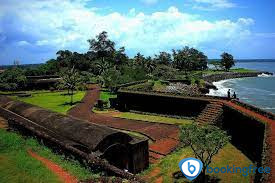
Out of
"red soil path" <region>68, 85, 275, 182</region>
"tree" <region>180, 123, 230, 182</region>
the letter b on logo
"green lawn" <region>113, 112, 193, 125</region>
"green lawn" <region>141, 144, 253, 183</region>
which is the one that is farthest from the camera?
"green lawn" <region>113, 112, 193, 125</region>

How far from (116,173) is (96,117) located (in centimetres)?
2222

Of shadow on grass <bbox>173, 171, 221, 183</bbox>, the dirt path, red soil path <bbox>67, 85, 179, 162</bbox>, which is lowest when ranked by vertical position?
shadow on grass <bbox>173, 171, 221, 183</bbox>

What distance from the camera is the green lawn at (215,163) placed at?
679 inches

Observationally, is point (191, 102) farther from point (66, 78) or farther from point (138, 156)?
point (66, 78)

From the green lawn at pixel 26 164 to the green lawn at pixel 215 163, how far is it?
5517 millimetres

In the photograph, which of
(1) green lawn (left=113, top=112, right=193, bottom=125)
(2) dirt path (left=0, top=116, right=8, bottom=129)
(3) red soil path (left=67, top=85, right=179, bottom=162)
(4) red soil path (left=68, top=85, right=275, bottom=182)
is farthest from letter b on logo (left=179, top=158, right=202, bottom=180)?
(2) dirt path (left=0, top=116, right=8, bottom=129)

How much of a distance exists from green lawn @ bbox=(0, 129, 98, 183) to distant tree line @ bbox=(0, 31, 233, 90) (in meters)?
36.5

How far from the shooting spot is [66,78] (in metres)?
46.3

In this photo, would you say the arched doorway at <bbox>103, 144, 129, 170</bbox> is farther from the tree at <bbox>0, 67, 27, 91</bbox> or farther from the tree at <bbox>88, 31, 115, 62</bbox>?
the tree at <bbox>88, 31, 115, 62</bbox>

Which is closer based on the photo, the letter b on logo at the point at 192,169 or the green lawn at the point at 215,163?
the letter b on logo at the point at 192,169

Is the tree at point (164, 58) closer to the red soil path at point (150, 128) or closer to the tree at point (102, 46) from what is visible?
the tree at point (102, 46)

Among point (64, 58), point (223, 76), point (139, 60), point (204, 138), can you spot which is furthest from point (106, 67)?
point (204, 138)

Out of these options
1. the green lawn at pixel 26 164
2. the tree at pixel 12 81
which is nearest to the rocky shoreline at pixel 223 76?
the tree at pixel 12 81

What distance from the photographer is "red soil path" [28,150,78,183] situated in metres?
13.4
